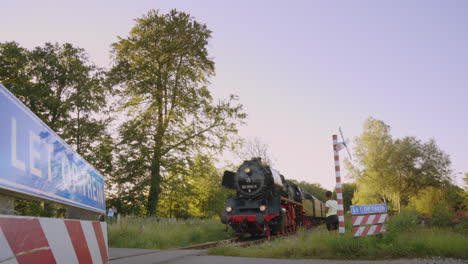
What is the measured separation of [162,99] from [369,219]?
19.0 m

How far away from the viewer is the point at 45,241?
2.23 m

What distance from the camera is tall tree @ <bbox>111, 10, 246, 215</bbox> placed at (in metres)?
24.1

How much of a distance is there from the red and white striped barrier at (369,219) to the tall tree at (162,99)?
56.6 feet

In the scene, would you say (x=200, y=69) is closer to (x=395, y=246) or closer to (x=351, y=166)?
(x=395, y=246)

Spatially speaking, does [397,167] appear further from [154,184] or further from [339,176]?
[339,176]

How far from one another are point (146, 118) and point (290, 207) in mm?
11694

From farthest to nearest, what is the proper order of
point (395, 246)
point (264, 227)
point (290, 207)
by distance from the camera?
point (290, 207), point (264, 227), point (395, 246)

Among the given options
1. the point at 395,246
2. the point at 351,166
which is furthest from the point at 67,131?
the point at 351,166

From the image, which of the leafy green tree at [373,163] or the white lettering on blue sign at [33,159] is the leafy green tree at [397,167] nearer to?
the leafy green tree at [373,163]

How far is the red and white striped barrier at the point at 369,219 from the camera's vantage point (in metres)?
8.34

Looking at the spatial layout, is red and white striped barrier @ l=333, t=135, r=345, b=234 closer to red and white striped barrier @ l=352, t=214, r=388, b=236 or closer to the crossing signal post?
the crossing signal post

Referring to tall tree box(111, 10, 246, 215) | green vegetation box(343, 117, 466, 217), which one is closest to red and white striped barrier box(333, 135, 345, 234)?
tall tree box(111, 10, 246, 215)

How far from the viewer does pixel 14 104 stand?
1907 mm

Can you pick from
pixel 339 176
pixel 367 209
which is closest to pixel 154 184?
pixel 339 176
